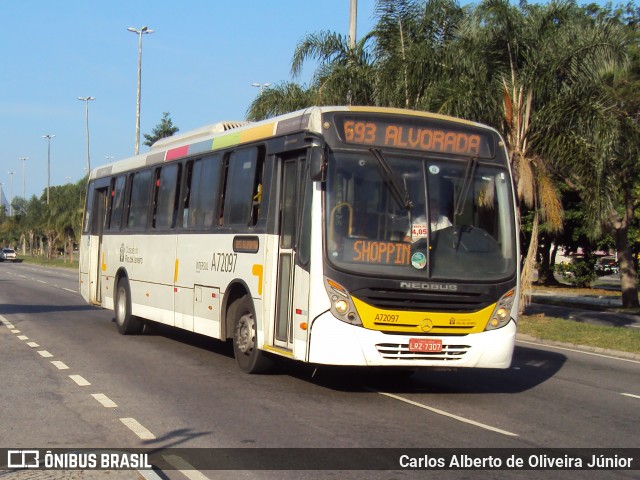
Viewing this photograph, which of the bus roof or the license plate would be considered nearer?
the license plate

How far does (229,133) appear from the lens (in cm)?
1310

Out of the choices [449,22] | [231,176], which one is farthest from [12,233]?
[231,176]

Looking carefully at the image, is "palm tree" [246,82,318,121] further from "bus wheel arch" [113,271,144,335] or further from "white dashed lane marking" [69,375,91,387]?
"white dashed lane marking" [69,375,91,387]

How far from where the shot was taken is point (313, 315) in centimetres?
989

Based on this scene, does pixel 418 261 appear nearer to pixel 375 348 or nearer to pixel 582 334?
pixel 375 348

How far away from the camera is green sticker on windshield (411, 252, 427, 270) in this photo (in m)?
10.0

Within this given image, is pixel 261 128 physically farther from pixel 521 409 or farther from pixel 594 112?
pixel 594 112

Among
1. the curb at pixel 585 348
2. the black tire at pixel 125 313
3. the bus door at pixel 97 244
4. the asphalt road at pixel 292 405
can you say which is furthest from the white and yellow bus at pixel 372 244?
the bus door at pixel 97 244

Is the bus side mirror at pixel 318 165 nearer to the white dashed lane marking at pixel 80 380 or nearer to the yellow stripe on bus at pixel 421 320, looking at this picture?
the yellow stripe on bus at pixel 421 320

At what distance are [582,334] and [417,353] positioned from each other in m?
10.8

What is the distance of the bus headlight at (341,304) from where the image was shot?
32.1 feet

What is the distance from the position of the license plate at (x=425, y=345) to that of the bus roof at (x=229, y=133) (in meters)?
2.67

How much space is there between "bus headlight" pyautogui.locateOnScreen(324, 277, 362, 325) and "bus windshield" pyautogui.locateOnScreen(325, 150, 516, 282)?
0.24 m

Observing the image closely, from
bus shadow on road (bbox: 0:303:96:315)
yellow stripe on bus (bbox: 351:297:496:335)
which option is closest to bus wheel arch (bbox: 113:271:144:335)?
bus shadow on road (bbox: 0:303:96:315)
